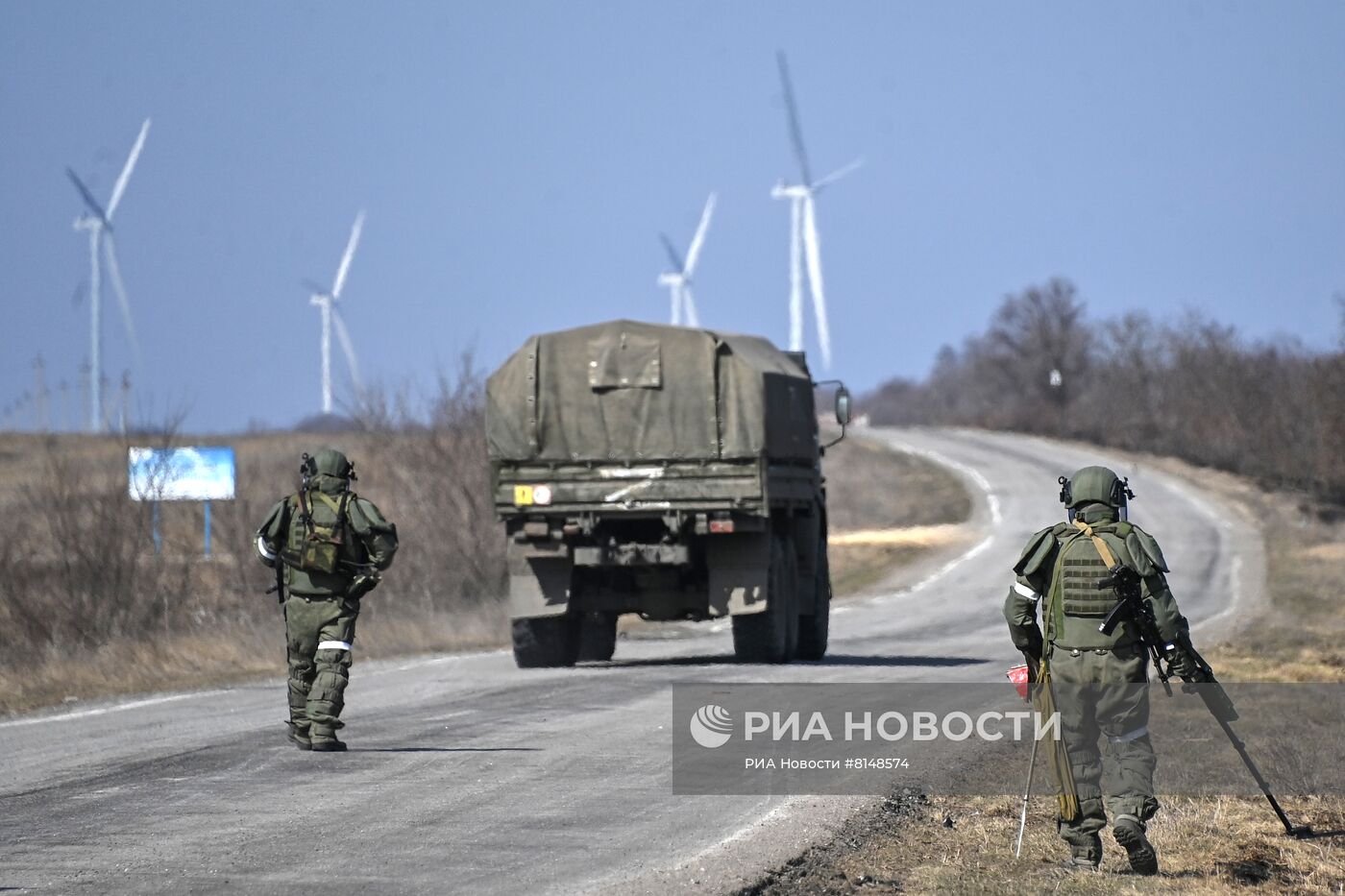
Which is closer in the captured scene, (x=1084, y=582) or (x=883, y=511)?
(x=1084, y=582)

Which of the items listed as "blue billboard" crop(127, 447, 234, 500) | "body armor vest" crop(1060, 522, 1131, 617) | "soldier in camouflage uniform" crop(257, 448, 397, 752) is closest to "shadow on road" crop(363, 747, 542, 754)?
"soldier in camouflage uniform" crop(257, 448, 397, 752)

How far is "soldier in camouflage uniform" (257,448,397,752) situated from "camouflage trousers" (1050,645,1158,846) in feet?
16.5

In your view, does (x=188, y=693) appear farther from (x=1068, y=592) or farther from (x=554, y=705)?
(x=1068, y=592)

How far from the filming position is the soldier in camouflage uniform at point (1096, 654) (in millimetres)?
7527

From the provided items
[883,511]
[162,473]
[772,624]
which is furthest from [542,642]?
[883,511]

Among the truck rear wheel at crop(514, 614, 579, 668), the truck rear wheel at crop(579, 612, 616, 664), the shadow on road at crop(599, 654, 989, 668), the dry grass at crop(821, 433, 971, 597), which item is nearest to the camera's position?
the truck rear wheel at crop(514, 614, 579, 668)

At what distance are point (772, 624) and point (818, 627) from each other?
1916mm

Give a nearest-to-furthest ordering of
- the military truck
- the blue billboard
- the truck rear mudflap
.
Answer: the truck rear mudflap < the military truck < the blue billboard

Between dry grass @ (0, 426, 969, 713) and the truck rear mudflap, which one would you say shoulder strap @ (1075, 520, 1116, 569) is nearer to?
the truck rear mudflap

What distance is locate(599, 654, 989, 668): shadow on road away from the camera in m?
19.2

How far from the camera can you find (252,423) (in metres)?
32.7

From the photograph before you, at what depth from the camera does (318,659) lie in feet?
37.2

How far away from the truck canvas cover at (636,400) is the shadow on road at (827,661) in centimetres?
238

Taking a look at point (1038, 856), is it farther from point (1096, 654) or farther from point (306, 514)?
point (306, 514)
